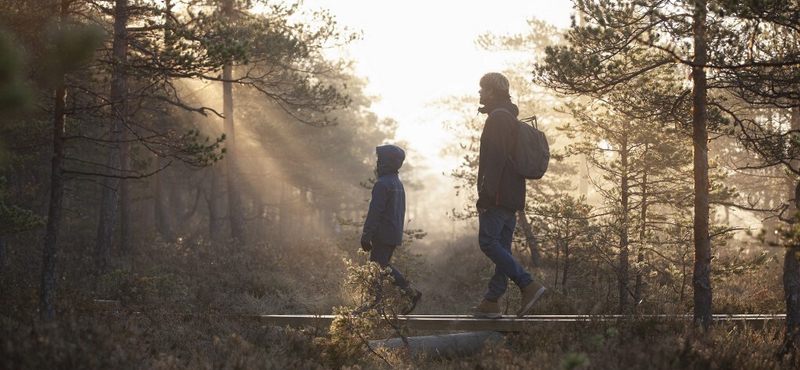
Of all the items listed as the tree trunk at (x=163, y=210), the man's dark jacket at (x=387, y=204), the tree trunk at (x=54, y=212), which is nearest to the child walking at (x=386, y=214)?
the man's dark jacket at (x=387, y=204)

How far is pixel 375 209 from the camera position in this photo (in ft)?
24.8

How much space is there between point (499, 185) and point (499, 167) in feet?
0.70

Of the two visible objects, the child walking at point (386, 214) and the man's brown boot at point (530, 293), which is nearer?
the man's brown boot at point (530, 293)

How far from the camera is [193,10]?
60.5 feet

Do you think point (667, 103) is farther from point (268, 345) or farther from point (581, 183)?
point (581, 183)

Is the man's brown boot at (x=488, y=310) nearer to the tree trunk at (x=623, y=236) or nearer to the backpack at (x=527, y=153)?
the backpack at (x=527, y=153)

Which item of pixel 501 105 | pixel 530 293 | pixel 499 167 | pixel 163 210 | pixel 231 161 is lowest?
pixel 530 293

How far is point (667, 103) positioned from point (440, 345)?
421 centimetres

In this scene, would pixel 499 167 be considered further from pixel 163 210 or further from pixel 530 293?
pixel 163 210

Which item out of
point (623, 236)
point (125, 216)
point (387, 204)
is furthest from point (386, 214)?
point (125, 216)

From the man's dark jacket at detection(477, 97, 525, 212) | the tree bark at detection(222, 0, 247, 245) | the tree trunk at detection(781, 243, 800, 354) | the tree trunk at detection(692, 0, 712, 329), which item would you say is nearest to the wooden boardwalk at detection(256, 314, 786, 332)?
the tree trunk at detection(692, 0, 712, 329)

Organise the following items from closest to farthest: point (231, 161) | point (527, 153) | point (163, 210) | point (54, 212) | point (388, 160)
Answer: point (54, 212)
point (527, 153)
point (388, 160)
point (231, 161)
point (163, 210)

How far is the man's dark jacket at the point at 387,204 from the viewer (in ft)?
24.8

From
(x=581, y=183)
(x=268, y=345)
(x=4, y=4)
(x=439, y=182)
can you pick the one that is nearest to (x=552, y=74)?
(x=268, y=345)
